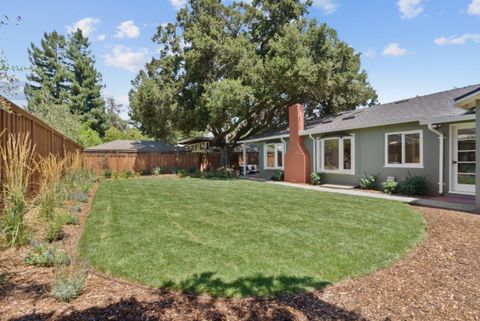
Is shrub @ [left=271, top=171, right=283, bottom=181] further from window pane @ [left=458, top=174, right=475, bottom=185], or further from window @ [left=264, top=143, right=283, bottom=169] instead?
window pane @ [left=458, top=174, right=475, bottom=185]

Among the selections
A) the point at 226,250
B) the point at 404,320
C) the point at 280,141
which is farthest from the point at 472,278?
the point at 280,141

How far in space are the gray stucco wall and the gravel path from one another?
21.0 feet

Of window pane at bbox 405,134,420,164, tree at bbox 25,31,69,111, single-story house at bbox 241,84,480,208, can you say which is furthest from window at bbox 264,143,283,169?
tree at bbox 25,31,69,111

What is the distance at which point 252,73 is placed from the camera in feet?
56.1

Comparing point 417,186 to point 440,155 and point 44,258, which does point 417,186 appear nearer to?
point 440,155

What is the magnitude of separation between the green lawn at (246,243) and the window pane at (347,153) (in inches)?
179

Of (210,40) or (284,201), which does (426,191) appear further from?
(210,40)

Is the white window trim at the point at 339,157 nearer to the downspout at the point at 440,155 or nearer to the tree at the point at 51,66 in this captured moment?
the downspout at the point at 440,155

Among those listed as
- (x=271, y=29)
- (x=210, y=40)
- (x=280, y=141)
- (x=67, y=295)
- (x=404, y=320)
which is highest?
(x=271, y=29)

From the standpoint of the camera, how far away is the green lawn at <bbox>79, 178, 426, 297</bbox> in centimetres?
339

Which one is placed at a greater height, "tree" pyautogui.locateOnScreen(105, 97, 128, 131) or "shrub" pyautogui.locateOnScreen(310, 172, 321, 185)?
"tree" pyautogui.locateOnScreen(105, 97, 128, 131)

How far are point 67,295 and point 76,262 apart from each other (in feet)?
3.03

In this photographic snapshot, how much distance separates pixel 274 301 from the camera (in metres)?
2.94

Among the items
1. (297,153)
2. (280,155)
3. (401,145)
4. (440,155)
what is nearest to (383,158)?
(401,145)
